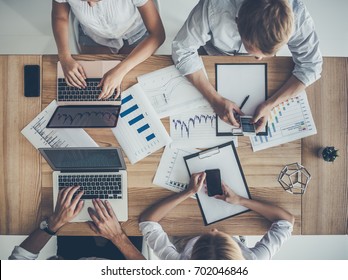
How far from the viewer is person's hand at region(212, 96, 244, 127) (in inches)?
53.0

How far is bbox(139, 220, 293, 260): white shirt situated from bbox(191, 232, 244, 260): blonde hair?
88 millimetres

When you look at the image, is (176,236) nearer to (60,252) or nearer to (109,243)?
(109,243)

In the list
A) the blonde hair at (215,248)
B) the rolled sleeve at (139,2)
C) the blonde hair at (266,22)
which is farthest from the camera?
the rolled sleeve at (139,2)

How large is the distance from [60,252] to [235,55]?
112cm

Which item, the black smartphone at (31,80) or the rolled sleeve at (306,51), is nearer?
the rolled sleeve at (306,51)

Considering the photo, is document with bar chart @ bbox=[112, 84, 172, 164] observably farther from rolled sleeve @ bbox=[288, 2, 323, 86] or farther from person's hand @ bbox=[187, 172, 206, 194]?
rolled sleeve @ bbox=[288, 2, 323, 86]

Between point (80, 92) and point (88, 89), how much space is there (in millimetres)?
33

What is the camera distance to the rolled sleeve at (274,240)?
135cm

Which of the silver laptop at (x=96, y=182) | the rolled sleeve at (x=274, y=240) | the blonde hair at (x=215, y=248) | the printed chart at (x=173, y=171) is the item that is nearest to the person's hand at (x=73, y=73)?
the silver laptop at (x=96, y=182)

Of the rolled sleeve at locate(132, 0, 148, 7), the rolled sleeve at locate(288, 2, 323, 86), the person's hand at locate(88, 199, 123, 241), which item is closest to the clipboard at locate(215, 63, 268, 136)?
the rolled sleeve at locate(288, 2, 323, 86)

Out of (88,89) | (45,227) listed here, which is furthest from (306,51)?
(45,227)

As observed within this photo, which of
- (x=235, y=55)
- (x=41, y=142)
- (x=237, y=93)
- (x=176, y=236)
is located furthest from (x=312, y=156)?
(x=41, y=142)

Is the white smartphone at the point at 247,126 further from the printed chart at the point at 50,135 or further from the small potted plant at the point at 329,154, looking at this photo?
the printed chart at the point at 50,135

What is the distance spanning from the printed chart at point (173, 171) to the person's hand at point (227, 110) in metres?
0.17
